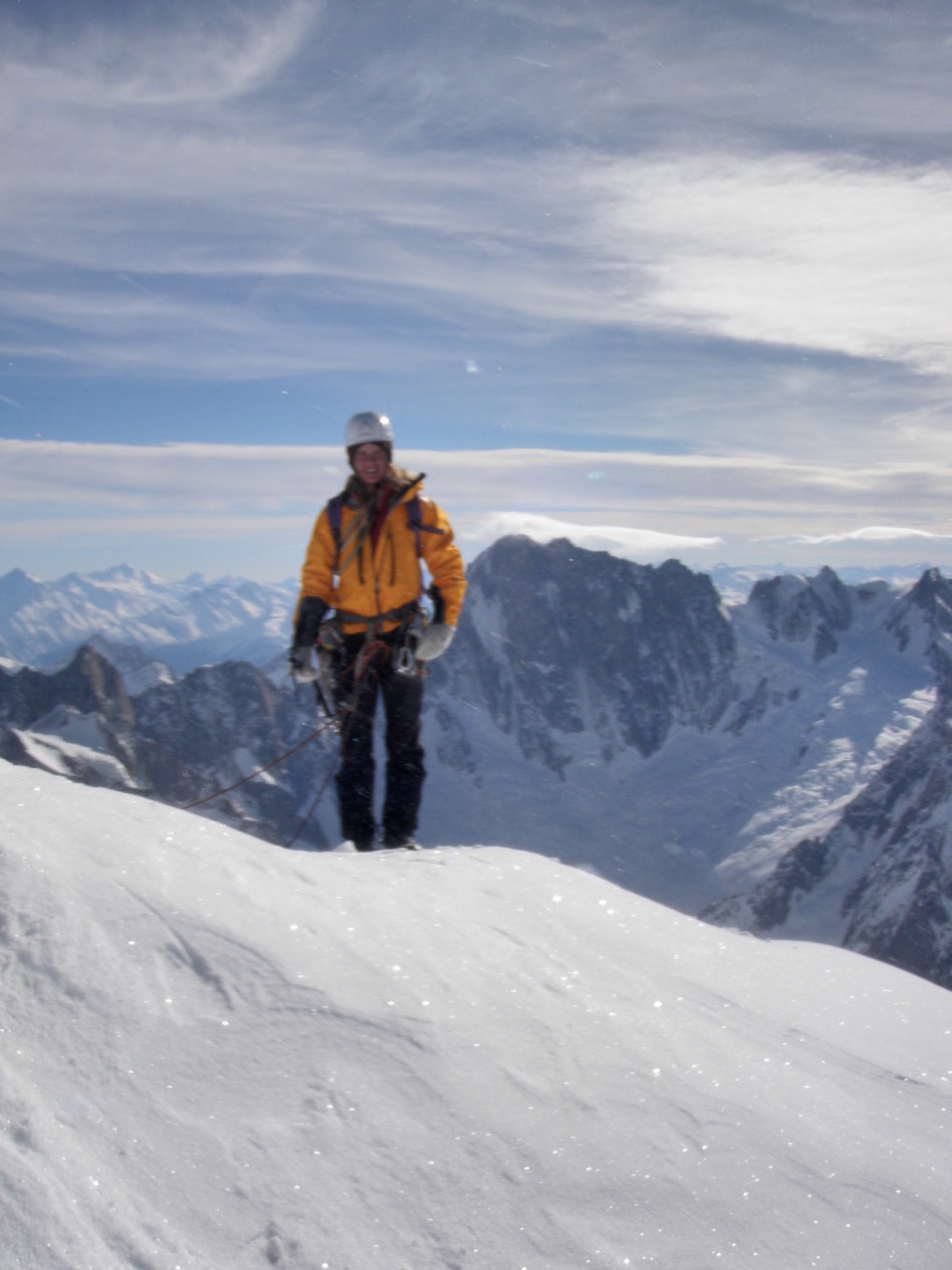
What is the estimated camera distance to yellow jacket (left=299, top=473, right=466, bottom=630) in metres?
7.63

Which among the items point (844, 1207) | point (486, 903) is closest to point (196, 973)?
point (486, 903)

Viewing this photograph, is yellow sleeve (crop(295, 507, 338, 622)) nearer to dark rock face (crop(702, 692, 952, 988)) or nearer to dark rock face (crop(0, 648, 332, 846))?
dark rock face (crop(0, 648, 332, 846))

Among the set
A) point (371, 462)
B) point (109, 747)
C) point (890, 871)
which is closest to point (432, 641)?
point (371, 462)

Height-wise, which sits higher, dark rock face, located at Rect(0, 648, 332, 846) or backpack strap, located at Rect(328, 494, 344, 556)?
backpack strap, located at Rect(328, 494, 344, 556)

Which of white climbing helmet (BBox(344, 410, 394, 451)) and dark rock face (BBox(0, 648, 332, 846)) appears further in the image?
dark rock face (BBox(0, 648, 332, 846))

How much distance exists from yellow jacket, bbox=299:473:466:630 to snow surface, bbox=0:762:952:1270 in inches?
136

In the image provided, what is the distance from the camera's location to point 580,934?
4527 millimetres

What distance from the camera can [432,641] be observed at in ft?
25.5

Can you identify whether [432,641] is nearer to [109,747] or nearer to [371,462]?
[371,462]

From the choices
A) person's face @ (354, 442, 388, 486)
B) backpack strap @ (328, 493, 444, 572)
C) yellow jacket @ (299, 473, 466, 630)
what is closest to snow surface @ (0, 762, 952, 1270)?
yellow jacket @ (299, 473, 466, 630)

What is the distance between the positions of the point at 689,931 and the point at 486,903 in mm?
1396

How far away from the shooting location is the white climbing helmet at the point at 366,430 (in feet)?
24.1

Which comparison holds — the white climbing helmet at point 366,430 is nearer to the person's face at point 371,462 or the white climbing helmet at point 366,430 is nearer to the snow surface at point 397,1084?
the person's face at point 371,462

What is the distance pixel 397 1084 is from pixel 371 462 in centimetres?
536
